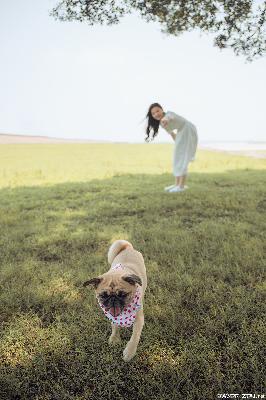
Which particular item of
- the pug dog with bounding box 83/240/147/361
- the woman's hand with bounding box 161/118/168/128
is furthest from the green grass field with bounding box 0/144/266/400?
the woman's hand with bounding box 161/118/168/128

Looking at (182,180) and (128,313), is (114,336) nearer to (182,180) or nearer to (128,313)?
(128,313)

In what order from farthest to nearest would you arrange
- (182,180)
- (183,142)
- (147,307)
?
(183,142) → (182,180) → (147,307)

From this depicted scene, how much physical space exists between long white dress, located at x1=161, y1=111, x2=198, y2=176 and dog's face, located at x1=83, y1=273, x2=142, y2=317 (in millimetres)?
8291

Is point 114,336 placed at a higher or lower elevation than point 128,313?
lower

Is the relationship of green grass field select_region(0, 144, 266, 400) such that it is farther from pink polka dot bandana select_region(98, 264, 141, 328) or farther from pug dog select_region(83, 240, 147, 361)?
pink polka dot bandana select_region(98, 264, 141, 328)

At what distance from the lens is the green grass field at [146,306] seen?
3039 millimetres

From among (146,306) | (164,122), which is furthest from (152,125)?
(146,306)

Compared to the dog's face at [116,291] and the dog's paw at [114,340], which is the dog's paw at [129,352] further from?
the dog's face at [116,291]

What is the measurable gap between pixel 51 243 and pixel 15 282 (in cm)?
170

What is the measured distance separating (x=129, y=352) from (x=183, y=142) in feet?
28.8

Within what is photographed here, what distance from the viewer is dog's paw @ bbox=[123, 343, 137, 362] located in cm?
323

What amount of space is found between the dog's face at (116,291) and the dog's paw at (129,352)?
0.49m

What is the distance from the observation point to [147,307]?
4043 millimetres

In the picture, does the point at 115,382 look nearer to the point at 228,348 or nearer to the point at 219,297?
the point at 228,348
